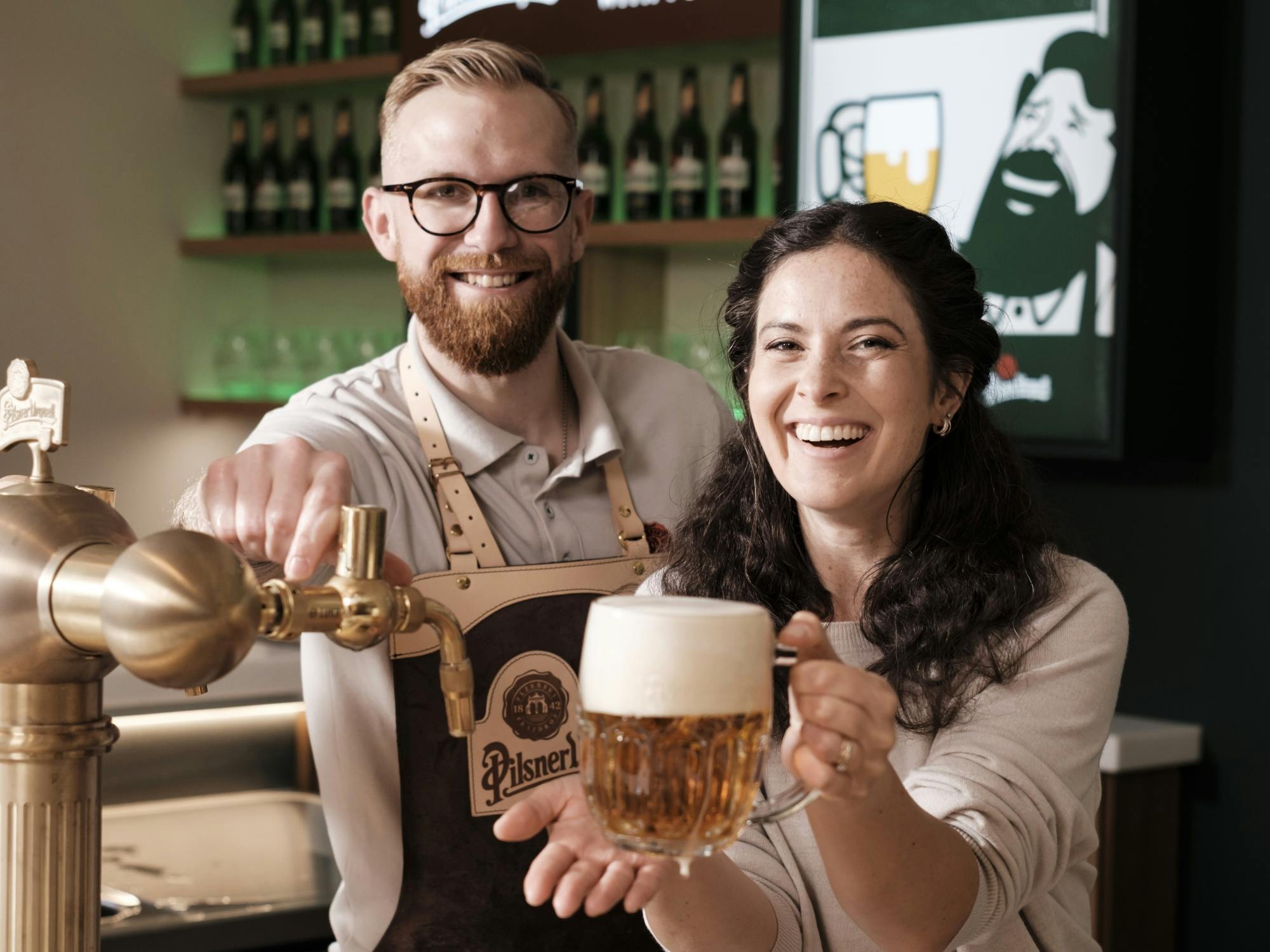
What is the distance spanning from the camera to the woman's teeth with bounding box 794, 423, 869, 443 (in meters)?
1.40

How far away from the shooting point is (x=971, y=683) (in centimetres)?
138

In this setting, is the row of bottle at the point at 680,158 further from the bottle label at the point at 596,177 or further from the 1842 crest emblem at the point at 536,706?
the 1842 crest emblem at the point at 536,706

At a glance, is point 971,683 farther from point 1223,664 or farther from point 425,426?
point 1223,664

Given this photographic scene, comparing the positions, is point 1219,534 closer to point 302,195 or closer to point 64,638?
point 64,638

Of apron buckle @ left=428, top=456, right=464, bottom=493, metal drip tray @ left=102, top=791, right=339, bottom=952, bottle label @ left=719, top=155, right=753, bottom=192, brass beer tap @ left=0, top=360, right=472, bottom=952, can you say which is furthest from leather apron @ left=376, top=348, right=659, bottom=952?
bottle label @ left=719, top=155, right=753, bottom=192

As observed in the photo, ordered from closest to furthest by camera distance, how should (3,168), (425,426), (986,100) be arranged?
(425,426), (986,100), (3,168)

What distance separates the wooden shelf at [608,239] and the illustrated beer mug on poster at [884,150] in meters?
0.18

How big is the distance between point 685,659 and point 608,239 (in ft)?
8.99

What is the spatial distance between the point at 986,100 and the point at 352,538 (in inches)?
87.3

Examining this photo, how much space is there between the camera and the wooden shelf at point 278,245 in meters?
4.08

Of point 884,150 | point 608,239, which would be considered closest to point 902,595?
point 884,150

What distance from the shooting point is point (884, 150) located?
9.30 feet

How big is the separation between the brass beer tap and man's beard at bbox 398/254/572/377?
1005 mm

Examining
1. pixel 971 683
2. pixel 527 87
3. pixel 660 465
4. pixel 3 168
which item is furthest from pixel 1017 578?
pixel 3 168
